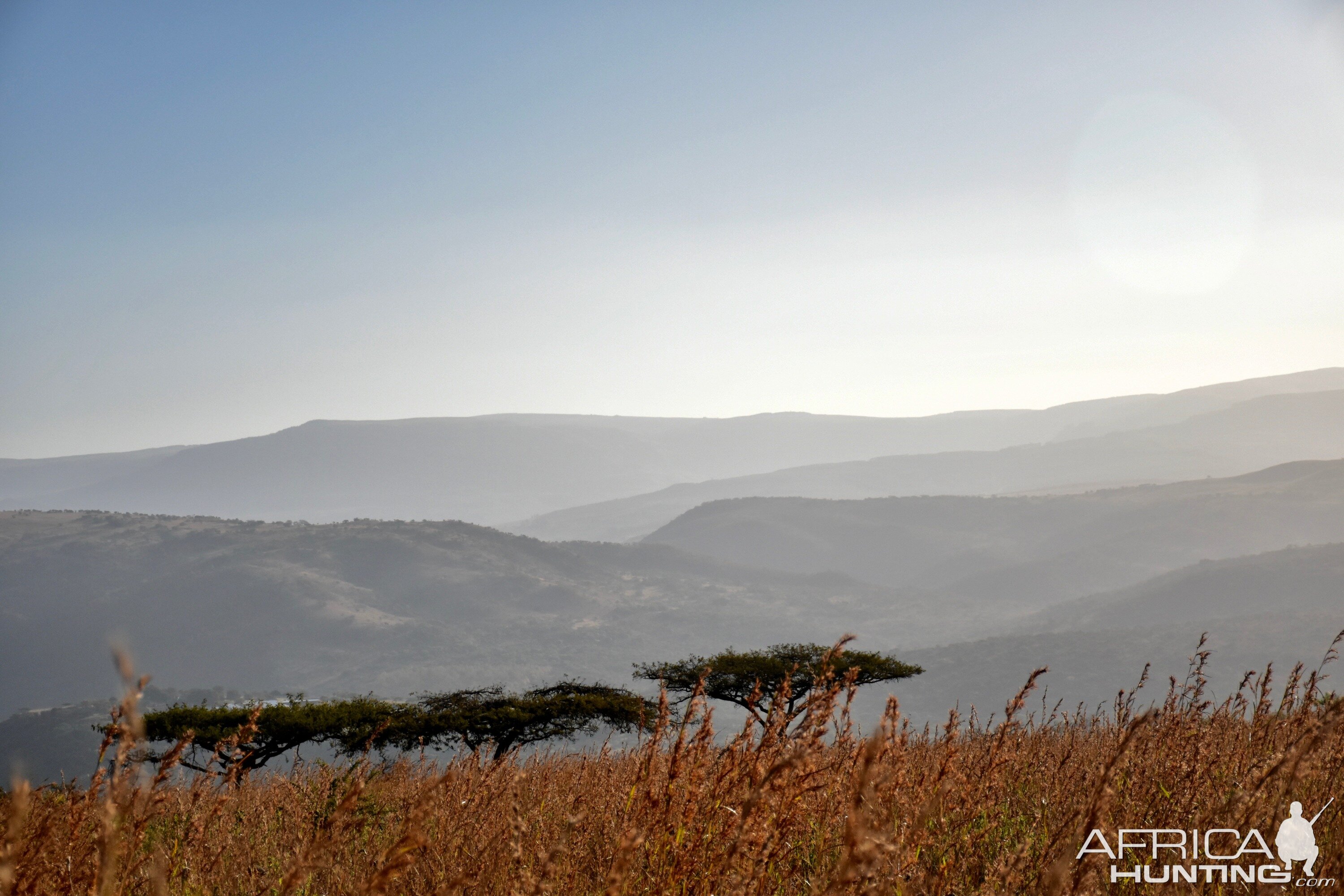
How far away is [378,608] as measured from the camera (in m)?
106

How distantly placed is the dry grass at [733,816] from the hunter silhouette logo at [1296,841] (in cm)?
8

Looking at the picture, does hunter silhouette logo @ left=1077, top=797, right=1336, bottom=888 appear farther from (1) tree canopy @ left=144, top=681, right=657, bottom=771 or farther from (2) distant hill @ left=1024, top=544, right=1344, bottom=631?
(2) distant hill @ left=1024, top=544, right=1344, bottom=631

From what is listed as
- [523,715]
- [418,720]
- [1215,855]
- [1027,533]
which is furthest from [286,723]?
[1027,533]

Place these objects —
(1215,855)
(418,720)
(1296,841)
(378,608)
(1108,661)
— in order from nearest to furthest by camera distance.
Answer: (1215,855)
(1296,841)
(418,720)
(1108,661)
(378,608)

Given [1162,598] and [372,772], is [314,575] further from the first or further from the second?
[372,772]

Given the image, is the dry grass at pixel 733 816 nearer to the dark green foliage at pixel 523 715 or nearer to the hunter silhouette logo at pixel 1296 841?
the hunter silhouette logo at pixel 1296 841

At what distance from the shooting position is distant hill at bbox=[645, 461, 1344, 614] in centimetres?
10994

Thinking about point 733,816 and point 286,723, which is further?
point 286,723

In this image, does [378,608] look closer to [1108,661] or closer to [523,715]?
[1108,661]

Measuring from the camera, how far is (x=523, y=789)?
4898 mm

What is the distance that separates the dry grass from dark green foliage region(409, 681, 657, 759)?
A: 1367 centimetres

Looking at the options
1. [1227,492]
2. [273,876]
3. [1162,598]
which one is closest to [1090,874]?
[273,876]

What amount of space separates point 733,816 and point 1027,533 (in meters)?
142

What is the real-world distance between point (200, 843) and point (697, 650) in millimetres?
91605
